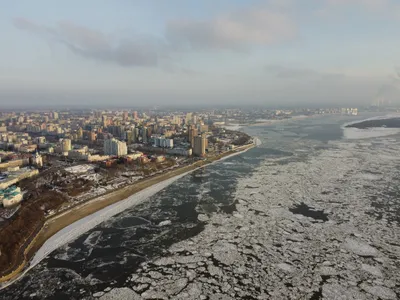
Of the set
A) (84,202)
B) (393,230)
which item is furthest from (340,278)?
(84,202)

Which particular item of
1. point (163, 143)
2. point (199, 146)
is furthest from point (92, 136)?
point (199, 146)

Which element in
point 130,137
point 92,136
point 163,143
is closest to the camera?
point 163,143

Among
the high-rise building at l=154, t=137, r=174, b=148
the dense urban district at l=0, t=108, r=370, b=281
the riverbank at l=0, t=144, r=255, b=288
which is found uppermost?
the high-rise building at l=154, t=137, r=174, b=148

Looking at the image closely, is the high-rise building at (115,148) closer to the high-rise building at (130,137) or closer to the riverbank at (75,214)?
the riverbank at (75,214)

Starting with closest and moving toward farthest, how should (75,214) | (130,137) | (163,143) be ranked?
1. (75,214)
2. (163,143)
3. (130,137)

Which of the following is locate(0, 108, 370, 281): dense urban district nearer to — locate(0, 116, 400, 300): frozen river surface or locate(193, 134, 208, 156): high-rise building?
locate(193, 134, 208, 156): high-rise building

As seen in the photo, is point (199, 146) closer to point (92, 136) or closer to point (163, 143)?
point (163, 143)

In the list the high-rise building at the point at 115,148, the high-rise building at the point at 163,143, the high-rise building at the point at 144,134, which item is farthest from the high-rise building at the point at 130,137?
the high-rise building at the point at 115,148

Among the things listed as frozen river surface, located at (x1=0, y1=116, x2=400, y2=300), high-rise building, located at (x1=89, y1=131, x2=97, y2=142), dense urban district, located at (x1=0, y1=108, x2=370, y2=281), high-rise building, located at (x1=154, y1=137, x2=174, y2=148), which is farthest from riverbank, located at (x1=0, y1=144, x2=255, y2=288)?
high-rise building, located at (x1=89, y1=131, x2=97, y2=142)

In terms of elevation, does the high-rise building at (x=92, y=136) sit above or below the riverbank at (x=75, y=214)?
above
